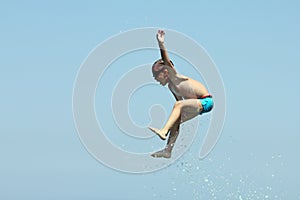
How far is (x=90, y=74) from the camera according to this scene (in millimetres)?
23656

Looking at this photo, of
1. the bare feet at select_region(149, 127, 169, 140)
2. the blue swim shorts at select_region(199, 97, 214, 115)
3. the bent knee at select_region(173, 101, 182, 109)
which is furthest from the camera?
the blue swim shorts at select_region(199, 97, 214, 115)

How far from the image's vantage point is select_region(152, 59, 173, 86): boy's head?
21.4 m

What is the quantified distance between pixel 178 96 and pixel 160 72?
97 centimetres

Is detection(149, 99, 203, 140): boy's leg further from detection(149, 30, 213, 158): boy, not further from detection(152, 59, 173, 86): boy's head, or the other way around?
detection(152, 59, 173, 86): boy's head

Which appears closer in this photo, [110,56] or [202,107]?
[202,107]

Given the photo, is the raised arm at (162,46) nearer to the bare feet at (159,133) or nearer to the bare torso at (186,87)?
the bare torso at (186,87)

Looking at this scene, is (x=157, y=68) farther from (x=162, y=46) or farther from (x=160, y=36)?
(x=160, y=36)

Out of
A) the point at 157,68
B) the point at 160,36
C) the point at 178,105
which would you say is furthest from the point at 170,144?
the point at 160,36

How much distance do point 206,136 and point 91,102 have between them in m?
3.53

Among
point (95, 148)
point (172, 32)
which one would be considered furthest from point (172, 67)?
point (95, 148)

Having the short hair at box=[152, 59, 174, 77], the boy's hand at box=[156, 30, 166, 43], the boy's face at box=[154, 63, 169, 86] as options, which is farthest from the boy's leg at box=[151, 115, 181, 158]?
the boy's hand at box=[156, 30, 166, 43]

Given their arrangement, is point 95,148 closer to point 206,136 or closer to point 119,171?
point 119,171

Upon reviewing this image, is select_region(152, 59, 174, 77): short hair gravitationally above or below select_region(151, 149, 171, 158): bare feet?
above

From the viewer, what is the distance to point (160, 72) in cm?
2145
